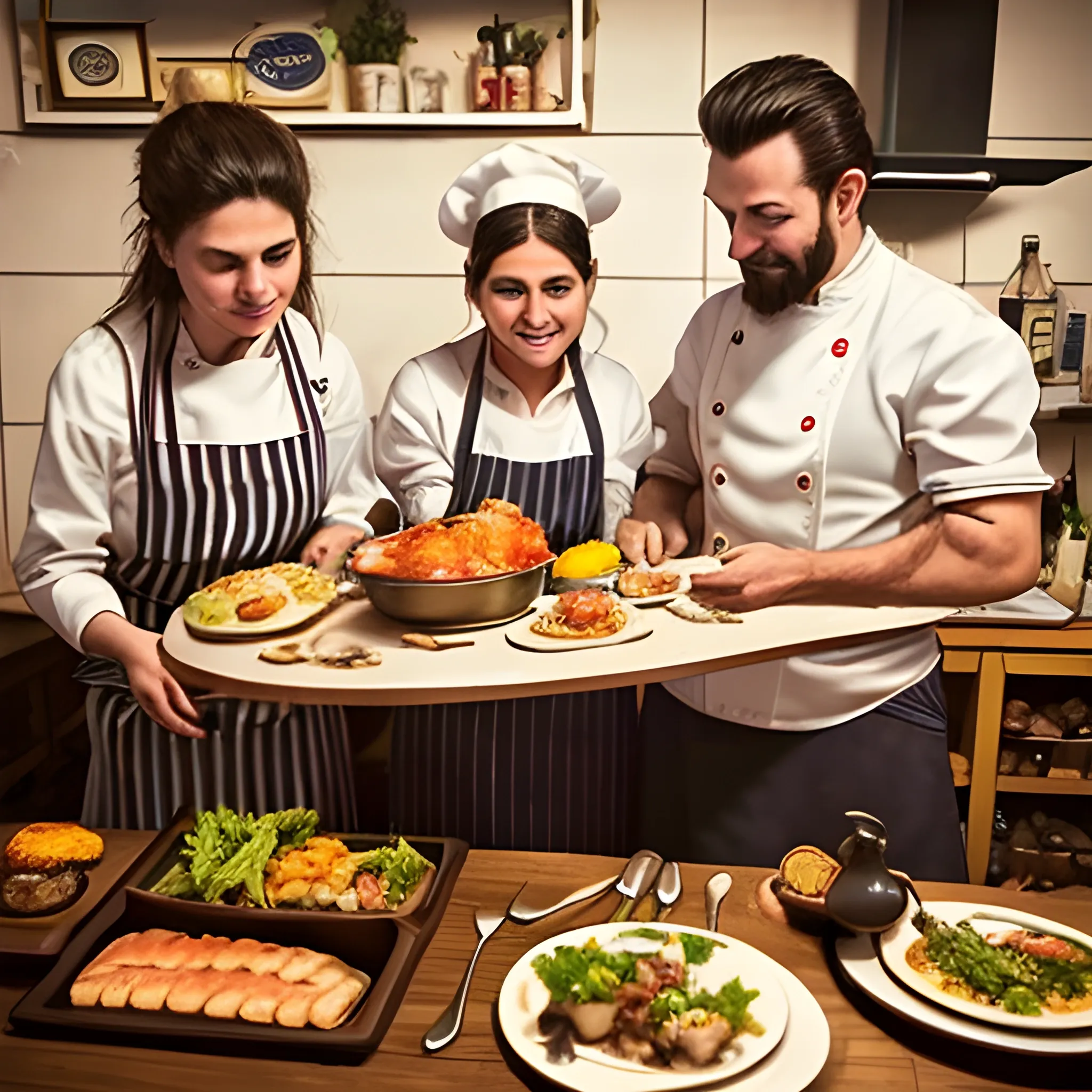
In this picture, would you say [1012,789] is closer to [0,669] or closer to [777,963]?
[777,963]

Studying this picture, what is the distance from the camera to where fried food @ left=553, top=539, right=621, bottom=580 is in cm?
183

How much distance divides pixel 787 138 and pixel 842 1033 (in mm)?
1334

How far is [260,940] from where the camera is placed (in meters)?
1.67

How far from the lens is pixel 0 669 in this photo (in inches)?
75.9

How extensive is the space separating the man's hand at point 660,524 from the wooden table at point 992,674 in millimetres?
466

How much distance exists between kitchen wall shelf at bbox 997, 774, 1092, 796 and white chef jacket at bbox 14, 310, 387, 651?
1.24m

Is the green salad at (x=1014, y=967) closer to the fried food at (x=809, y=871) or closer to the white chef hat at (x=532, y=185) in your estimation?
the fried food at (x=809, y=871)

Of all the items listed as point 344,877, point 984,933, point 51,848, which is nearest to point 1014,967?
point 984,933

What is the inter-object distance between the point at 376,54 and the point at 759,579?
3.57 feet

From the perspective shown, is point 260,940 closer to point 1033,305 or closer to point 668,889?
point 668,889

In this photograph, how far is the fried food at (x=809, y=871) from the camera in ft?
5.24

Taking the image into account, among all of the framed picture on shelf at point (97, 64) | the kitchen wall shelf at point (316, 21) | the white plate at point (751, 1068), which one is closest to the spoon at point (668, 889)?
the white plate at point (751, 1068)

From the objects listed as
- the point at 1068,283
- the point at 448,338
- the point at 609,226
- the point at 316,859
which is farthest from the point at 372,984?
the point at 1068,283

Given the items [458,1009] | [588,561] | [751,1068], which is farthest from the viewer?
[588,561]
